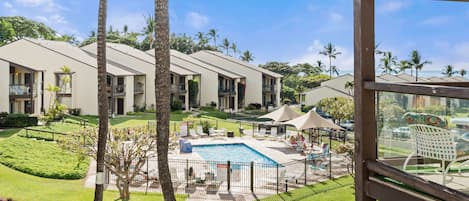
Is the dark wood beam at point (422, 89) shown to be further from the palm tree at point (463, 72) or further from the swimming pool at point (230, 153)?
the swimming pool at point (230, 153)

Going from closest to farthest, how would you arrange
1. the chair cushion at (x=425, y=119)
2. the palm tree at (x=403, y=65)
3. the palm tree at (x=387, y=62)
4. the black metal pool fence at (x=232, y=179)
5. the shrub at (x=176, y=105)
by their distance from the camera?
the chair cushion at (x=425, y=119), the black metal pool fence at (x=232, y=179), the palm tree at (x=387, y=62), the shrub at (x=176, y=105), the palm tree at (x=403, y=65)

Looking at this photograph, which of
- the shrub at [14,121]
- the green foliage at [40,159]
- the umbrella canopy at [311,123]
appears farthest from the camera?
the shrub at [14,121]

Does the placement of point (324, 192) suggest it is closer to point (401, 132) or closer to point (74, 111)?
point (401, 132)

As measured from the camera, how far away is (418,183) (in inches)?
146

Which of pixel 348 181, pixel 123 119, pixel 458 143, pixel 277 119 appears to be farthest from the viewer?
pixel 123 119

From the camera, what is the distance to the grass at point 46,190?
14000 millimetres

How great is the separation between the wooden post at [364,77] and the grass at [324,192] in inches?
409

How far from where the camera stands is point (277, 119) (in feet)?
83.7

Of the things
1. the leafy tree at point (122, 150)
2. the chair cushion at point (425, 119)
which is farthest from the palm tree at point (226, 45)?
the chair cushion at point (425, 119)

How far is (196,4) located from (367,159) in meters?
113

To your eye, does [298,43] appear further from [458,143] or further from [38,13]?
[458,143]

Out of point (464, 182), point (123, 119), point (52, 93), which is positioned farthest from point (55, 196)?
point (52, 93)

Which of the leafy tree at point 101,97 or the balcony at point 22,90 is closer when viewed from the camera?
the leafy tree at point 101,97

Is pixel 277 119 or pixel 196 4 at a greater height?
pixel 196 4
